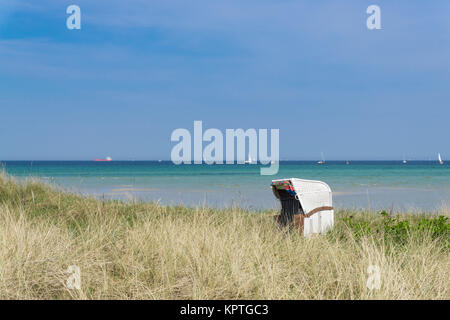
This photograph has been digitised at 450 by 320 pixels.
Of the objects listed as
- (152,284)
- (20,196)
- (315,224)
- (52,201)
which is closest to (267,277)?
(152,284)

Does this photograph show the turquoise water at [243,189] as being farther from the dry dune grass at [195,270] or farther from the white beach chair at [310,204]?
the dry dune grass at [195,270]

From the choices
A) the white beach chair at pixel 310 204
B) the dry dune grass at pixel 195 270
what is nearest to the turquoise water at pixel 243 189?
the white beach chair at pixel 310 204

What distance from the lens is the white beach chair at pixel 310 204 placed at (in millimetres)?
7371

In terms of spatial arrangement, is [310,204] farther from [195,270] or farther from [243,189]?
[243,189]

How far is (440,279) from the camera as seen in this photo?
4547mm

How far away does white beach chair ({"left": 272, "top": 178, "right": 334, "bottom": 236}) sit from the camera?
737 cm

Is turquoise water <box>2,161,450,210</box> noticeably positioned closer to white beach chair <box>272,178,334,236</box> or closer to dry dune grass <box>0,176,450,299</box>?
white beach chair <box>272,178,334,236</box>

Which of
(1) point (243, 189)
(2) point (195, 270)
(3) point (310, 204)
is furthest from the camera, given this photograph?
(1) point (243, 189)

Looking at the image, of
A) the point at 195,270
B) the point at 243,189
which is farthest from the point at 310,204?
the point at 243,189

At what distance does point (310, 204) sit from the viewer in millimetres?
7508

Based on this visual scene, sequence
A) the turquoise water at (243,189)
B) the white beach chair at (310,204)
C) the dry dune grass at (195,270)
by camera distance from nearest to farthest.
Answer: the dry dune grass at (195,270), the white beach chair at (310,204), the turquoise water at (243,189)

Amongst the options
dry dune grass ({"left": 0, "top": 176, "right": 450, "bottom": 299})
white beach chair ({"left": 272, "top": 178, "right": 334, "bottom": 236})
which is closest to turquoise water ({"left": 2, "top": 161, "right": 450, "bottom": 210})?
white beach chair ({"left": 272, "top": 178, "right": 334, "bottom": 236})

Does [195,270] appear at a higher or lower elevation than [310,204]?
lower
